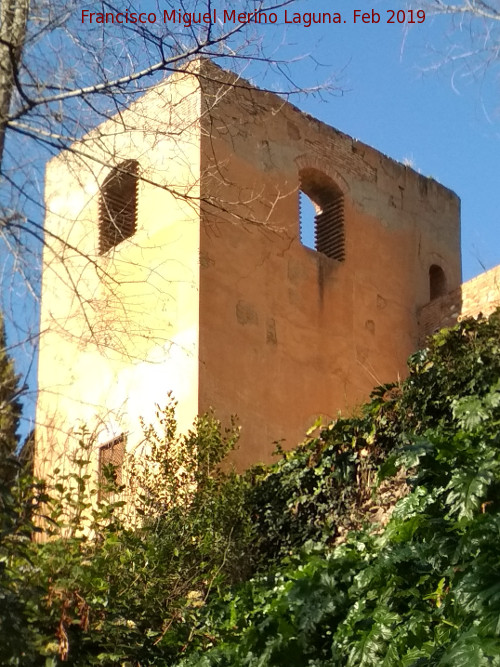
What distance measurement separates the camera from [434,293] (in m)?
14.7

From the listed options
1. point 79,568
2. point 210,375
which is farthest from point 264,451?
point 79,568

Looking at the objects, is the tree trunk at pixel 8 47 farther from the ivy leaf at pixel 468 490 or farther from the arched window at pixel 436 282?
the arched window at pixel 436 282

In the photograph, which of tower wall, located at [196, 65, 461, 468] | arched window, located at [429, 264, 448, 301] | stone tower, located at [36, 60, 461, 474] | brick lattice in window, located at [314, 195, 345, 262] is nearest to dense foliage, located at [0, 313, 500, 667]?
stone tower, located at [36, 60, 461, 474]

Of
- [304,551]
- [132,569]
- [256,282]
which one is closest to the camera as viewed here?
[304,551]

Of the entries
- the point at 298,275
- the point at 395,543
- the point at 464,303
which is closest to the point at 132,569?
the point at 395,543

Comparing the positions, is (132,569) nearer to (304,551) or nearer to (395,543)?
(304,551)

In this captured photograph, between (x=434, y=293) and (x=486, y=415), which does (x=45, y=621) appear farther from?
(x=434, y=293)

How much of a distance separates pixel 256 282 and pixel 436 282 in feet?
11.6

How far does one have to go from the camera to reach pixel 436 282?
1473 cm

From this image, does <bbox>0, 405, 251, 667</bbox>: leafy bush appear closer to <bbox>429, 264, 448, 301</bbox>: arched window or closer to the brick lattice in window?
the brick lattice in window

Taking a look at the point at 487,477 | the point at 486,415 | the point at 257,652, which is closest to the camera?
the point at 487,477

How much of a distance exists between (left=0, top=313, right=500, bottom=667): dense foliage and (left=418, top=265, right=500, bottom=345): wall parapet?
12.8ft

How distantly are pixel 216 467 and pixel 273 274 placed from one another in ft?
10.6

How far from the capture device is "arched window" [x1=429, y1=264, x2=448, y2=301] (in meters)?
14.6
